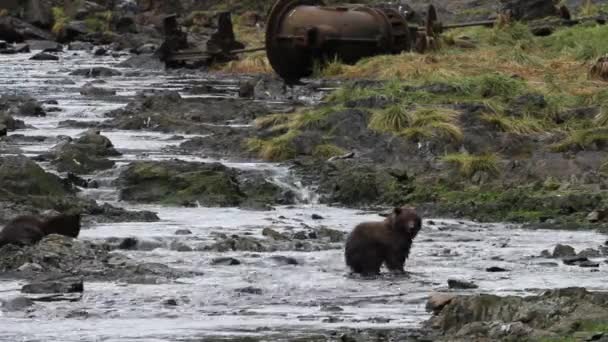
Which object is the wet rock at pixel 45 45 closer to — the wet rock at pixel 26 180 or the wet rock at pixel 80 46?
the wet rock at pixel 80 46

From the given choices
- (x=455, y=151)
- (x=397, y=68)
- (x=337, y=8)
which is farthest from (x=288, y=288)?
(x=337, y=8)

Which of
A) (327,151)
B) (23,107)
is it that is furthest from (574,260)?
(23,107)

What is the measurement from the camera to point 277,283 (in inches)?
484

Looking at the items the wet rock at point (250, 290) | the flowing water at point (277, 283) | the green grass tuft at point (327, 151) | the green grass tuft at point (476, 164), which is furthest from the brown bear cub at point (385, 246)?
the green grass tuft at point (327, 151)

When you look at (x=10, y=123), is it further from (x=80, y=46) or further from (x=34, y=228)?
(x=80, y=46)

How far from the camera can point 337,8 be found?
34469mm

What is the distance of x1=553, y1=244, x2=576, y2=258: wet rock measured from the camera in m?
13.8

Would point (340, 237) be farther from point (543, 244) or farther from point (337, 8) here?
point (337, 8)

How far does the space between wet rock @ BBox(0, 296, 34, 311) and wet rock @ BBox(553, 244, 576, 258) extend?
4.78 m

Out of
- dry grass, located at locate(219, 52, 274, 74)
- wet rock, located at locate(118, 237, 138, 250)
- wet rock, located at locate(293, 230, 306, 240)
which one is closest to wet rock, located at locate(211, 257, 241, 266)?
wet rock, located at locate(118, 237, 138, 250)

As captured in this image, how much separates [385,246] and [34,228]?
3.07 metres

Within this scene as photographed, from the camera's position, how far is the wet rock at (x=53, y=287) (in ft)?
38.1

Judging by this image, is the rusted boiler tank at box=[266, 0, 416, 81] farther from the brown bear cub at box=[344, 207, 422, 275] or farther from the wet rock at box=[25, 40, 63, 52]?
the brown bear cub at box=[344, 207, 422, 275]

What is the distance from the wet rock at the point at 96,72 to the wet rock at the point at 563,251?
2771cm
